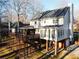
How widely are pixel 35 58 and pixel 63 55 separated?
581 centimetres

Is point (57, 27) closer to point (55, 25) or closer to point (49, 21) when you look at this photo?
point (55, 25)

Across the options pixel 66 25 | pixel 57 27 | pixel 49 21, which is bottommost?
pixel 57 27

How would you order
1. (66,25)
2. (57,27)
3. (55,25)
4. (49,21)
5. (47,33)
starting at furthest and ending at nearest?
(49,21)
(66,25)
(55,25)
(47,33)
(57,27)

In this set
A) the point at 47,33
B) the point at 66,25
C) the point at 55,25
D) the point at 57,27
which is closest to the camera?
the point at 57,27

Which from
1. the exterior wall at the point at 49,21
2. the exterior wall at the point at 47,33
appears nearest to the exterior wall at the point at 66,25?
the exterior wall at the point at 49,21

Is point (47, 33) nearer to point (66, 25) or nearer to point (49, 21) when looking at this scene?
point (49, 21)

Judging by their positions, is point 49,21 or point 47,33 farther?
point 49,21

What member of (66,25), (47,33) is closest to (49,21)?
(66,25)

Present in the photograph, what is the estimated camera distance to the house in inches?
1192

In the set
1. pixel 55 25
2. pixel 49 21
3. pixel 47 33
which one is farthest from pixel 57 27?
pixel 49 21

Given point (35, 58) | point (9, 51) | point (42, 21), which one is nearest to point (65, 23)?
point (42, 21)

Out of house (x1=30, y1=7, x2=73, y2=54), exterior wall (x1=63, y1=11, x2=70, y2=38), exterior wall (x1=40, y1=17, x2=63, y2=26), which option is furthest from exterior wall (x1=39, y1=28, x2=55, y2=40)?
exterior wall (x1=63, y1=11, x2=70, y2=38)

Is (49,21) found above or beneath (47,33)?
above

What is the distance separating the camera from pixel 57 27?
29.9 metres
